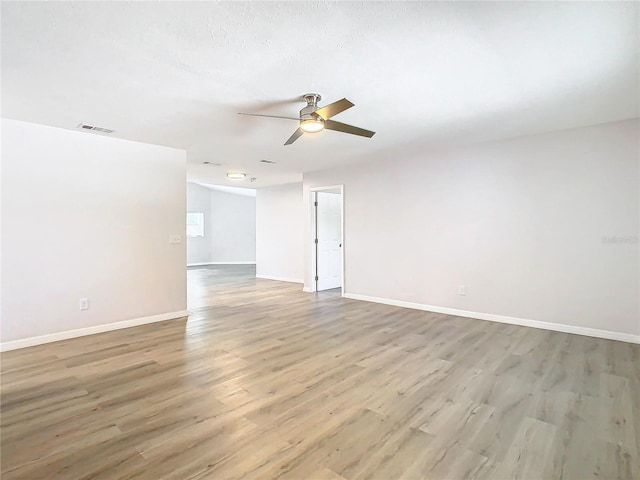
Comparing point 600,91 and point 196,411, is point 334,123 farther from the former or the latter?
point 196,411

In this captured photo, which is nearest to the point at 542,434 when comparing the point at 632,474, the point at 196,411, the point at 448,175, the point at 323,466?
the point at 632,474

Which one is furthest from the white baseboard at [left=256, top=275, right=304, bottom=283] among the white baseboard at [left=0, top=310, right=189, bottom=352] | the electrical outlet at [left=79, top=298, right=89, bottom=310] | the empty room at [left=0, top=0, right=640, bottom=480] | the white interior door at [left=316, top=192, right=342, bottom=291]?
the electrical outlet at [left=79, top=298, right=89, bottom=310]

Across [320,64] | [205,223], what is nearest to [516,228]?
[320,64]

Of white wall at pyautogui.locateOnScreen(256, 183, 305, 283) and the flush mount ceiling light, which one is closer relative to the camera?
the flush mount ceiling light

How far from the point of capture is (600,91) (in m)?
2.97

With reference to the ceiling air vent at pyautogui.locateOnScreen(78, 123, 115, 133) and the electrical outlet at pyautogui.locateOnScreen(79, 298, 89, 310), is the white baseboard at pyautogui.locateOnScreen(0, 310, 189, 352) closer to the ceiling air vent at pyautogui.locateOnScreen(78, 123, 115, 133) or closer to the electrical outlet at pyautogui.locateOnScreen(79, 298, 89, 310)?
the electrical outlet at pyautogui.locateOnScreen(79, 298, 89, 310)

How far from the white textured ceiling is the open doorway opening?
3203 millimetres

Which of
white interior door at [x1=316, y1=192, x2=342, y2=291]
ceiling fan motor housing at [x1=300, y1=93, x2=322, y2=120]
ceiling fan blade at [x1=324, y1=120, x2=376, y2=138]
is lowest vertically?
white interior door at [x1=316, y1=192, x2=342, y2=291]

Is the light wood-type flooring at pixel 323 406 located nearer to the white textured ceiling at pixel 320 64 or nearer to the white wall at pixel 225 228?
the white textured ceiling at pixel 320 64

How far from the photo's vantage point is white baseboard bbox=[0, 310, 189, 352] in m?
3.64

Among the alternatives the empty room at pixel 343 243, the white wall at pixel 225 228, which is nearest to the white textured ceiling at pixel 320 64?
the empty room at pixel 343 243

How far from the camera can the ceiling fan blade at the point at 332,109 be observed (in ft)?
8.60

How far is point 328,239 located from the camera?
742 centimetres

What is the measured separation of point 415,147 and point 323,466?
4250mm
